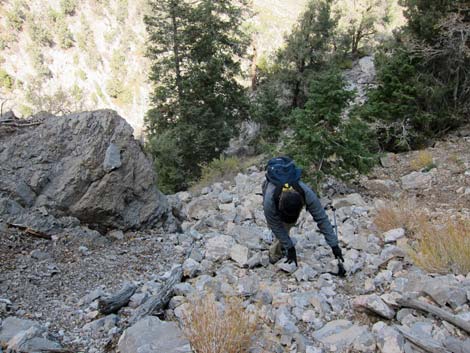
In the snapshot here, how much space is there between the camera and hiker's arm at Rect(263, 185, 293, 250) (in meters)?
4.49

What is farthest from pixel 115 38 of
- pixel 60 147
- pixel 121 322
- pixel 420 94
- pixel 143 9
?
pixel 121 322

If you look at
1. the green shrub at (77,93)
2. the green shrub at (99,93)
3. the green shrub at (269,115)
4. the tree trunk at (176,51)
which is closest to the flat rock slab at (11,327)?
the tree trunk at (176,51)

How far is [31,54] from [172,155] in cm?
2480

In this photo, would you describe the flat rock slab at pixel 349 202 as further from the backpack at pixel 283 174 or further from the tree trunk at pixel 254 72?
the tree trunk at pixel 254 72

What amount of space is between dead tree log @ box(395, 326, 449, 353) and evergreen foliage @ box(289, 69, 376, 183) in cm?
527

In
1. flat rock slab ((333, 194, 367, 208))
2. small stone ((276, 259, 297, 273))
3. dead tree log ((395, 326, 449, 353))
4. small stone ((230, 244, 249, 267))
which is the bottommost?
flat rock slab ((333, 194, 367, 208))

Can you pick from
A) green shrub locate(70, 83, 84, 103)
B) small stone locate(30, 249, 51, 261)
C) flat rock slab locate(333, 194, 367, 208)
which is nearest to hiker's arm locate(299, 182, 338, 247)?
flat rock slab locate(333, 194, 367, 208)

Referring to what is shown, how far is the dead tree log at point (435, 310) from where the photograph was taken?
2976mm

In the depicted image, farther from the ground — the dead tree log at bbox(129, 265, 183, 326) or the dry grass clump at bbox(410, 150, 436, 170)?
the dead tree log at bbox(129, 265, 183, 326)

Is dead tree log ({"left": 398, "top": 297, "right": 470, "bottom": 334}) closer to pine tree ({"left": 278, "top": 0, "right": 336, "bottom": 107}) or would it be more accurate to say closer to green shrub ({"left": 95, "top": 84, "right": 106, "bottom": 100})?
pine tree ({"left": 278, "top": 0, "right": 336, "bottom": 107})

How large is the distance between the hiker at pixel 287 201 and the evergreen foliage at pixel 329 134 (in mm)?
3673

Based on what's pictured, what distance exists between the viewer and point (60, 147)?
6016mm

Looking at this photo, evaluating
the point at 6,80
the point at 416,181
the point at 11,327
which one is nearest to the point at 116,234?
the point at 11,327

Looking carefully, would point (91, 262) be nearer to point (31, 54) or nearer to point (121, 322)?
point (121, 322)
